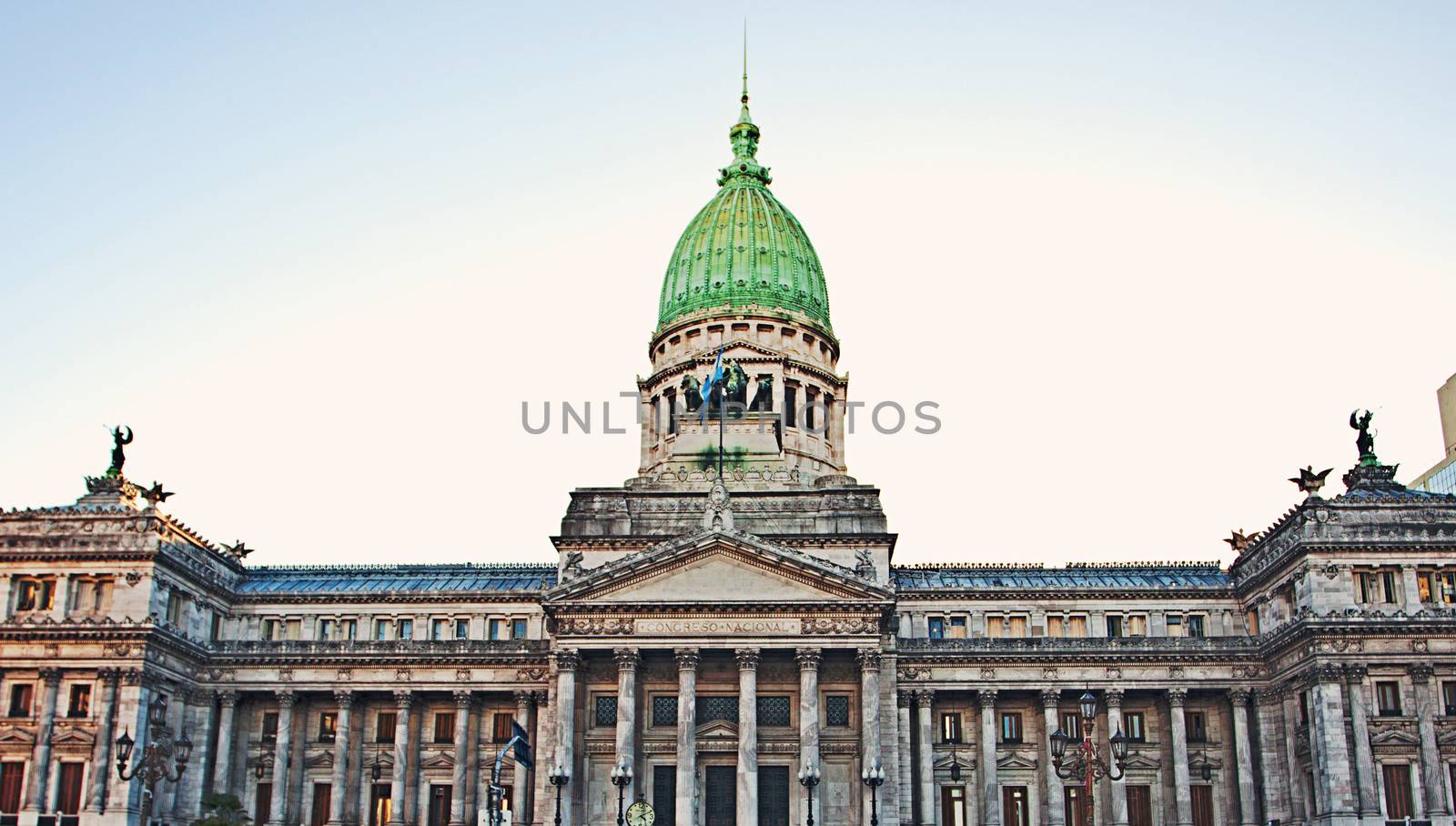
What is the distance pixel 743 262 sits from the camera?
106m

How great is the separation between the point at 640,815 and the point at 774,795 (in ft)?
24.9

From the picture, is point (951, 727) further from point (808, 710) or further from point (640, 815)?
point (640, 815)

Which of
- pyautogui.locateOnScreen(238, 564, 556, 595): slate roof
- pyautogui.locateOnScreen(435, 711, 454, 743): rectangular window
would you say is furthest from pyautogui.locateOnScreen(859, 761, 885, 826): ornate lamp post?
pyautogui.locateOnScreen(238, 564, 556, 595): slate roof

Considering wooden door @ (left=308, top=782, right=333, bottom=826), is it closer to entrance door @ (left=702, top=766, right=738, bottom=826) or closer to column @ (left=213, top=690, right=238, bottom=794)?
column @ (left=213, top=690, right=238, bottom=794)

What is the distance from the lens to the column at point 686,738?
233 feet

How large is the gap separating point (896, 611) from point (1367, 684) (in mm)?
27066

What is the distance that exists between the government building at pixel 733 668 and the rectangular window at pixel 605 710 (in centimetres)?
17

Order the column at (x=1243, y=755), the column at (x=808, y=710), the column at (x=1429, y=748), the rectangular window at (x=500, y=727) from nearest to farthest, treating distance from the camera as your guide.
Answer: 1. the column at (x=1429, y=748)
2. the column at (x=808, y=710)
3. the column at (x=1243, y=755)
4. the rectangular window at (x=500, y=727)

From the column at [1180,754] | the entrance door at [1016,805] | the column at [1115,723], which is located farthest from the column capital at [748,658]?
the column at [1180,754]

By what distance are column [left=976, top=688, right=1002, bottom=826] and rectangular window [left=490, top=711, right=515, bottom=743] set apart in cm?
2839

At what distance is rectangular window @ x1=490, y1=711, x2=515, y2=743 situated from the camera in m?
83.0

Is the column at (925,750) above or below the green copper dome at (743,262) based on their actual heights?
below

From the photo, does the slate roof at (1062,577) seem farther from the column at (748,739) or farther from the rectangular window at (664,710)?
the rectangular window at (664,710)

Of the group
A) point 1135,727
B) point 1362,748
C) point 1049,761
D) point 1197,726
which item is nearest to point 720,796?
point 1049,761
